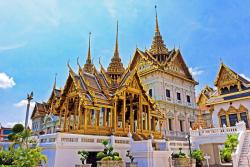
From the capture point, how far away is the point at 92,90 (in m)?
11.8

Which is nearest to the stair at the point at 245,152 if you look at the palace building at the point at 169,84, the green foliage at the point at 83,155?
the green foliage at the point at 83,155

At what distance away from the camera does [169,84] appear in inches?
1055

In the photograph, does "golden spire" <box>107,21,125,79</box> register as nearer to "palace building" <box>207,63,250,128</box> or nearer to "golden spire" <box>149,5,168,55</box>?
"palace building" <box>207,63,250,128</box>

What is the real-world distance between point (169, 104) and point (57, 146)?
19.1 metres

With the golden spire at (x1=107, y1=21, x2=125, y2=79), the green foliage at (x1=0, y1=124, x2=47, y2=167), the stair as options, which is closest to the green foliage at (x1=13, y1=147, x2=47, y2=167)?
the green foliage at (x1=0, y1=124, x2=47, y2=167)

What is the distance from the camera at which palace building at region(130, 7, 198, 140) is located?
25.2m

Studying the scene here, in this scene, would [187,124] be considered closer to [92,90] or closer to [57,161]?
[92,90]

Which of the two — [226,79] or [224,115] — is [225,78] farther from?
[224,115]

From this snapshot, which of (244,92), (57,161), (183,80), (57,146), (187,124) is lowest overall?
(57,161)

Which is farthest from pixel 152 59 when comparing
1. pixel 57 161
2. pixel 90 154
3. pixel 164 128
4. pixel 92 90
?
pixel 57 161

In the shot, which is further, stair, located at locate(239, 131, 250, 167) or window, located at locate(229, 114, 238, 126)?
window, located at locate(229, 114, 238, 126)

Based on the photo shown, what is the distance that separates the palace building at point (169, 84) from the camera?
25234 mm

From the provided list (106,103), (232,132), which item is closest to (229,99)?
(232,132)

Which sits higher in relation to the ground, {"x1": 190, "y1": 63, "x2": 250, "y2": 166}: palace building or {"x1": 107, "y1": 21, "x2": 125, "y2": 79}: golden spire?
{"x1": 107, "y1": 21, "x2": 125, "y2": 79}: golden spire
